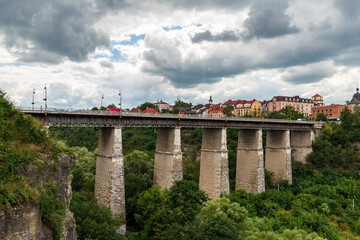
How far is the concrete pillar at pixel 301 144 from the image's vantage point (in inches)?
2477

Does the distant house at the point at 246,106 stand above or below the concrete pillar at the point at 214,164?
above

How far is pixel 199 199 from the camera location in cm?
2906

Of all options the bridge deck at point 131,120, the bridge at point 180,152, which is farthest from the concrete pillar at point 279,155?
the bridge deck at point 131,120

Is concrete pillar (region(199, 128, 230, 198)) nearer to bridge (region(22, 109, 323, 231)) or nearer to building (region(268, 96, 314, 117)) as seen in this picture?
bridge (region(22, 109, 323, 231))

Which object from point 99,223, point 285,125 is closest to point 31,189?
point 99,223

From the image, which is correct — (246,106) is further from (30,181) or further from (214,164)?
(30,181)

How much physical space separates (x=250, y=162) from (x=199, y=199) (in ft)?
68.5

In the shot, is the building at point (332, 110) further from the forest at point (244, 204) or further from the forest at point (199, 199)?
the forest at point (199, 199)

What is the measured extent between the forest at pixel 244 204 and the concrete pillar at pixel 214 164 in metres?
2.45

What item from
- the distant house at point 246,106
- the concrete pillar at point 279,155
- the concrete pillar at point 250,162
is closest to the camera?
the concrete pillar at point 250,162

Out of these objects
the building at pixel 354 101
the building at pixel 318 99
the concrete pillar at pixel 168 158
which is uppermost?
the building at pixel 318 99

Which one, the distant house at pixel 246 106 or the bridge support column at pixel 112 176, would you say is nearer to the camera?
the bridge support column at pixel 112 176

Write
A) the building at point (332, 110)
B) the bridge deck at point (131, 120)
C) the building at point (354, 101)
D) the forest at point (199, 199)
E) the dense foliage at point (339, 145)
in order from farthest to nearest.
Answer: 1. the building at point (332, 110)
2. the building at point (354, 101)
3. the dense foliage at point (339, 145)
4. the bridge deck at point (131, 120)
5. the forest at point (199, 199)

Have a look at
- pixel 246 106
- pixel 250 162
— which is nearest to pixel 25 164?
pixel 250 162
